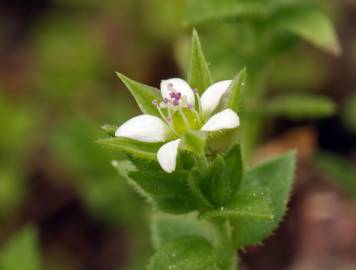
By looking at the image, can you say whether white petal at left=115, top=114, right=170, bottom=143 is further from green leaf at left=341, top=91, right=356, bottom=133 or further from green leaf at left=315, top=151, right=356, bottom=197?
green leaf at left=341, top=91, right=356, bottom=133

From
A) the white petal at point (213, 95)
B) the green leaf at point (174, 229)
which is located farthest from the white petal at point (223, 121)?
the green leaf at point (174, 229)

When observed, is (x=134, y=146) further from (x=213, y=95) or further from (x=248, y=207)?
(x=248, y=207)

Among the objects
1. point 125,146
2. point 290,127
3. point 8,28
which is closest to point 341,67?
point 290,127

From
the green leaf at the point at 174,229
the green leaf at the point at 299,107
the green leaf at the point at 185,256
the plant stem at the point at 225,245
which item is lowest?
the green leaf at the point at 299,107

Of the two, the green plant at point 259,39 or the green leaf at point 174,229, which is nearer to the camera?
the green leaf at point 174,229

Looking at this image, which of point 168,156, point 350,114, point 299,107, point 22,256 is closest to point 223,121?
point 168,156

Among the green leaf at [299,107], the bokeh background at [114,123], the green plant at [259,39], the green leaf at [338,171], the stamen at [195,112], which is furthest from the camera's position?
the bokeh background at [114,123]

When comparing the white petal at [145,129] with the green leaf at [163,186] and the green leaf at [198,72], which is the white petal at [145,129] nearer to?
the green leaf at [163,186]
